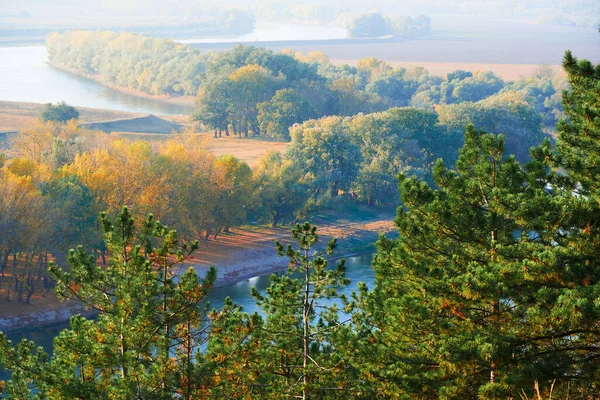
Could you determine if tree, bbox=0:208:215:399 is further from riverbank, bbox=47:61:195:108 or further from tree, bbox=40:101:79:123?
riverbank, bbox=47:61:195:108

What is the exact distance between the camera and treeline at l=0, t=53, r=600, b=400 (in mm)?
14422

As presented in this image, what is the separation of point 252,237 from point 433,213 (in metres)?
41.0

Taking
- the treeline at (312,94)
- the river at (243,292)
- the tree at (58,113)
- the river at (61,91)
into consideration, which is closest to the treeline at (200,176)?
the river at (243,292)

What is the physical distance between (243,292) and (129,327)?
1249 inches

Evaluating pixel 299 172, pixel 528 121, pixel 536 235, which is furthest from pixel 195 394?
pixel 528 121

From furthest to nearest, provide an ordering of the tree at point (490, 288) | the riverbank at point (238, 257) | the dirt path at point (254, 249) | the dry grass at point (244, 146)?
the dry grass at point (244, 146)
the dirt path at point (254, 249)
the riverbank at point (238, 257)
the tree at point (490, 288)

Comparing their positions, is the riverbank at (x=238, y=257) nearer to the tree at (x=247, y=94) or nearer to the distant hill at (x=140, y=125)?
the tree at (x=247, y=94)

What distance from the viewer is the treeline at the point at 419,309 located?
14.4 meters

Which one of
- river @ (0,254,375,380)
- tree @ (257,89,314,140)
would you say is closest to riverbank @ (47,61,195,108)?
tree @ (257,89,314,140)

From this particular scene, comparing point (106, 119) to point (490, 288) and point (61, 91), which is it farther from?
point (490, 288)

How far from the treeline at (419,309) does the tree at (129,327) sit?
0.10 feet

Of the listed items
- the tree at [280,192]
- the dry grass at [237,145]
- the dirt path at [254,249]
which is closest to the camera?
the dirt path at [254,249]

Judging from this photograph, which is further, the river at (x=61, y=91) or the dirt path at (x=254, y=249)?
the river at (x=61, y=91)

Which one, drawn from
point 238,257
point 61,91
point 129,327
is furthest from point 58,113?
point 129,327
